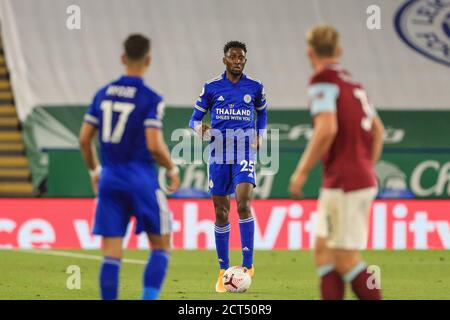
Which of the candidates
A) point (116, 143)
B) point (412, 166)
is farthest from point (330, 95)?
point (412, 166)

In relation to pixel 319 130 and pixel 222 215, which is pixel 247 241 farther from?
pixel 319 130

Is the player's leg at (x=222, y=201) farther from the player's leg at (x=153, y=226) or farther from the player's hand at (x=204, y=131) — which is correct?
the player's leg at (x=153, y=226)

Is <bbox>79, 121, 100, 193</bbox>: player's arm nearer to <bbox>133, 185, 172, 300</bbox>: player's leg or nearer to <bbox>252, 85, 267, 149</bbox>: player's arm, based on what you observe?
<bbox>133, 185, 172, 300</bbox>: player's leg

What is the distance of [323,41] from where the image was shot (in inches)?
249

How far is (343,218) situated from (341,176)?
235 millimetres

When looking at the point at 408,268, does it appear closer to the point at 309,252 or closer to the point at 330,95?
the point at 309,252

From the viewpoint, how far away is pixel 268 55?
57.9ft

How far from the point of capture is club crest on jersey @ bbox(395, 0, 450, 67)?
1802 cm

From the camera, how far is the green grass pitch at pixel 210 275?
9344 millimetres

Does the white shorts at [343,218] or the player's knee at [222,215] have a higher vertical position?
the white shorts at [343,218]

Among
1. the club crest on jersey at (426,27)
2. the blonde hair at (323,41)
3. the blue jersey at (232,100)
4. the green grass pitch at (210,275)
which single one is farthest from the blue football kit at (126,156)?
the club crest on jersey at (426,27)

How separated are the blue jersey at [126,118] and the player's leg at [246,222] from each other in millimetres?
3005

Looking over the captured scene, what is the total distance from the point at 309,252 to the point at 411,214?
1.46 meters

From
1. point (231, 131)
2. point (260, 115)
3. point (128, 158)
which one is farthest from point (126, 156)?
point (260, 115)
